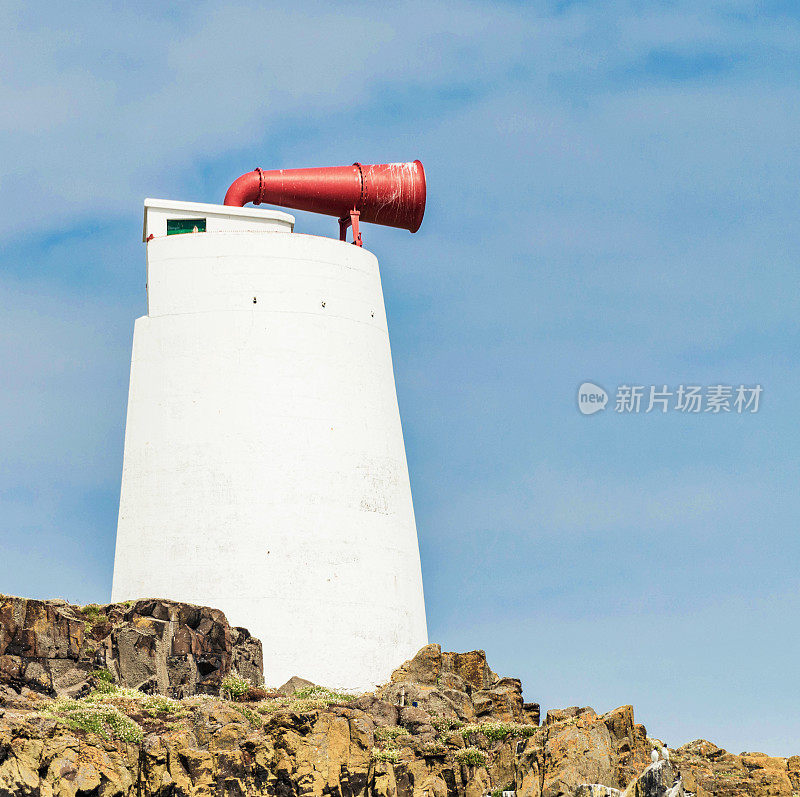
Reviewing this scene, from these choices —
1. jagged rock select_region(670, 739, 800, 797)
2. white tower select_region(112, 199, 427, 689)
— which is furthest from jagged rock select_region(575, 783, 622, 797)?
white tower select_region(112, 199, 427, 689)

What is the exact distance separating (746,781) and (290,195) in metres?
21.9

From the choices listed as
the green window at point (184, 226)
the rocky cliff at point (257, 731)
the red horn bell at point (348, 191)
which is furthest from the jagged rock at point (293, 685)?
the red horn bell at point (348, 191)

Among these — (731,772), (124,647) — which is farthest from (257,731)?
(731,772)

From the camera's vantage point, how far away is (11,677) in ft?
115

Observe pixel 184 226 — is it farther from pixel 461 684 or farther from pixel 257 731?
pixel 257 731

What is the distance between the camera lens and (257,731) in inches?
1193

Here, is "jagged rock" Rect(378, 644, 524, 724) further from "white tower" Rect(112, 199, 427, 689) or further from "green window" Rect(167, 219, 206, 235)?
"green window" Rect(167, 219, 206, 235)

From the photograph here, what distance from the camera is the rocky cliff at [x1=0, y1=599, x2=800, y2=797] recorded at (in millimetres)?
28562

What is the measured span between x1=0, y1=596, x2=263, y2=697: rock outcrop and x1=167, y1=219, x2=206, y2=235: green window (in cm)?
1196

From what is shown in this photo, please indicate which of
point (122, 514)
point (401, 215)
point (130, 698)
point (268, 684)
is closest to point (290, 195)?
point (401, 215)

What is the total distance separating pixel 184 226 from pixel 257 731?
19841 millimetres

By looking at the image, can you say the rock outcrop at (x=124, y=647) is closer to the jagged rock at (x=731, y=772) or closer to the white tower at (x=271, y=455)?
the white tower at (x=271, y=455)

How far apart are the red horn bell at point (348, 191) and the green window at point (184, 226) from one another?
165cm

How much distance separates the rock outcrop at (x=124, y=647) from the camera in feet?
117
